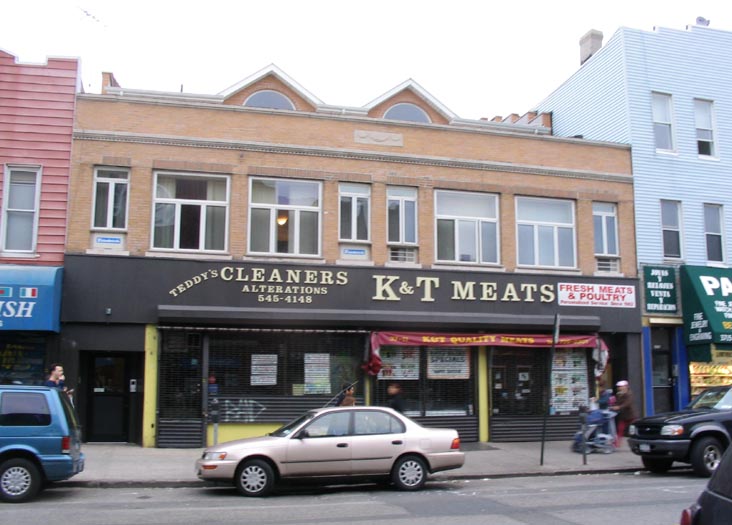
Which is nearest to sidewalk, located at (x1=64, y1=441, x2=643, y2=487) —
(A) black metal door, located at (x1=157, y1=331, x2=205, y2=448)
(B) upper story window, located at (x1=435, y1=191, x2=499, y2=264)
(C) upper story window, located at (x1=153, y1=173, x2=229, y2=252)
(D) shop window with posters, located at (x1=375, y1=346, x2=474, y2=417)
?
(A) black metal door, located at (x1=157, y1=331, x2=205, y2=448)

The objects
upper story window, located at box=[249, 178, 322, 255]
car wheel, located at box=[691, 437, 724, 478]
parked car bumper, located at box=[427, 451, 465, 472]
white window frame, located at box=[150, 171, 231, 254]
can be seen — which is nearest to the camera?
parked car bumper, located at box=[427, 451, 465, 472]

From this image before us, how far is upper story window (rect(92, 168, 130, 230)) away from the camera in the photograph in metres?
17.5

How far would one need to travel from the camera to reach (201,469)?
1164cm

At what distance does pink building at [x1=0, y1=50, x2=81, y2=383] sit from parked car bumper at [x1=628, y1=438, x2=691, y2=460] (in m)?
12.3

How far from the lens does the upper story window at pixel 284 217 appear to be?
60.1 ft

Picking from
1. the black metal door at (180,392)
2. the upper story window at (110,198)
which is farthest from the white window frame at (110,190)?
the black metal door at (180,392)

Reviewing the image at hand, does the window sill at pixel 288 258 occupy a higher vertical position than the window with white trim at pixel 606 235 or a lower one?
lower

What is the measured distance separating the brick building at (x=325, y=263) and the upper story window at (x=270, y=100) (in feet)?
0.17

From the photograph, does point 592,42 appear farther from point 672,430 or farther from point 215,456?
point 215,456

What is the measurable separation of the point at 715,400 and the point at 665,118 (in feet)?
33.2

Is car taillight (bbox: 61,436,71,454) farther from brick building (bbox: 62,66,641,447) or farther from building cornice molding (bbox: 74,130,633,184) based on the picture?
building cornice molding (bbox: 74,130,633,184)

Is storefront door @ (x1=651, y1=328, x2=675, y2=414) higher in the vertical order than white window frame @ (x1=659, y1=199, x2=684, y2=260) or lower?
lower

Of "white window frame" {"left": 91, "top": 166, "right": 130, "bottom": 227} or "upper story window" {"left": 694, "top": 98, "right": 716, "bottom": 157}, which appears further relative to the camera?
"upper story window" {"left": 694, "top": 98, "right": 716, "bottom": 157}

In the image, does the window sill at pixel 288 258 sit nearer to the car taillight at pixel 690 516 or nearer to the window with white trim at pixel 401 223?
the window with white trim at pixel 401 223
